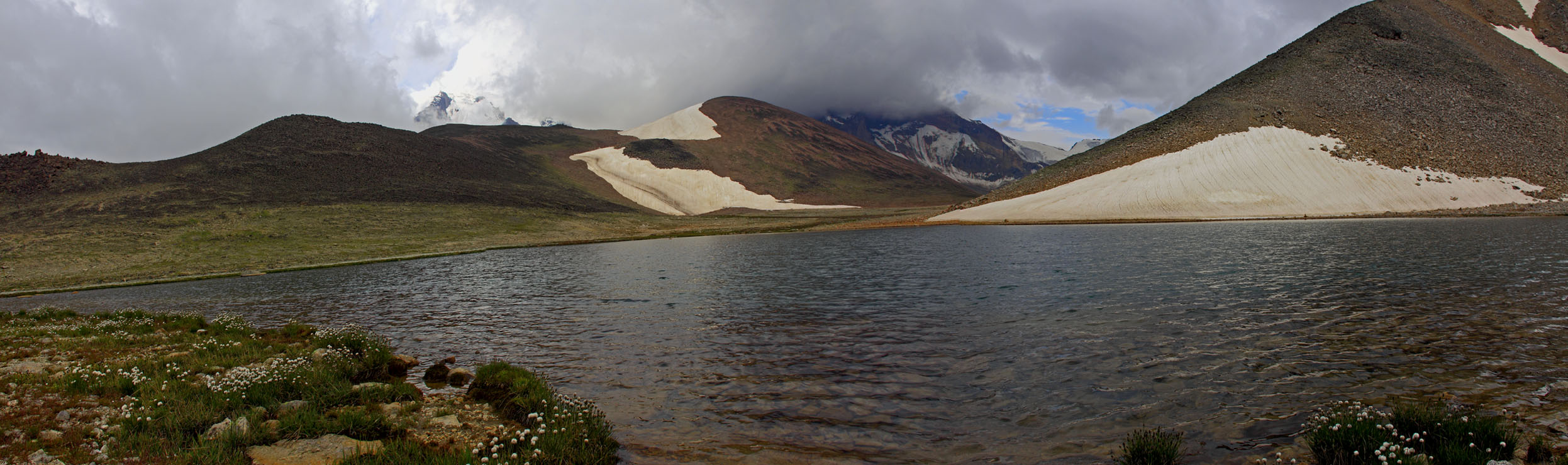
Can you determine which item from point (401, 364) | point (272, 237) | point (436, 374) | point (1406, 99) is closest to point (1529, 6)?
point (1406, 99)

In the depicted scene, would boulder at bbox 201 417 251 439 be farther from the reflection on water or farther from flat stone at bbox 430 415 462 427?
the reflection on water

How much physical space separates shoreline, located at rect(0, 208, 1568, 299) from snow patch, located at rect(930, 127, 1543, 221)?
3564 mm

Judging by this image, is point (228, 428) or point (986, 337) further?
point (986, 337)

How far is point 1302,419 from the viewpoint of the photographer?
11.1 metres

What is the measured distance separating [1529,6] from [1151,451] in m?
221

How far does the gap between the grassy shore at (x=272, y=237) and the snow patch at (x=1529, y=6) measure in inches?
5843

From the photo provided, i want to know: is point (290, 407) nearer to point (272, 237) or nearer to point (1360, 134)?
point (272, 237)

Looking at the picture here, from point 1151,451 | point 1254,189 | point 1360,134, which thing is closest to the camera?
point 1151,451

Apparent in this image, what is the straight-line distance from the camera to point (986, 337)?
19.1m

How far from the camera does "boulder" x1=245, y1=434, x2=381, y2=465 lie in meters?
9.23

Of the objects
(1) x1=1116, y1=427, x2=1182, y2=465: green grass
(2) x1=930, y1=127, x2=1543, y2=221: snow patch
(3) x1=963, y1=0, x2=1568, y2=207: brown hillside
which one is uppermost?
(3) x1=963, y1=0, x2=1568, y2=207: brown hillside

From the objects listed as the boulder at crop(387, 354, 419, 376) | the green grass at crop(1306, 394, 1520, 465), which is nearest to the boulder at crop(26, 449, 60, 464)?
the boulder at crop(387, 354, 419, 376)

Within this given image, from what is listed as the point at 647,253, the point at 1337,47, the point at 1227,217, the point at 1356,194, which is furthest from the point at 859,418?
the point at 1337,47

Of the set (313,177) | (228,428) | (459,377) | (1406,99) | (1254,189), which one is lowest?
(459,377)
